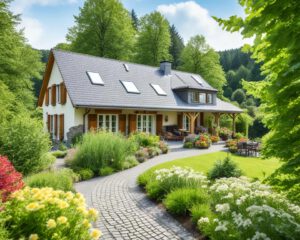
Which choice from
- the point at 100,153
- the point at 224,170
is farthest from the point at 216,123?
the point at 100,153

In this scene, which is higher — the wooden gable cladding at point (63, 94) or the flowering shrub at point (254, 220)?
the wooden gable cladding at point (63, 94)

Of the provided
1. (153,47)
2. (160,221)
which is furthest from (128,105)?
(153,47)

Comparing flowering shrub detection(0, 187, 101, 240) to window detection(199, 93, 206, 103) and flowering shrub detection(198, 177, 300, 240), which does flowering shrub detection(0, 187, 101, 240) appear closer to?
flowering shrub detection(198, 177, 300, 240)

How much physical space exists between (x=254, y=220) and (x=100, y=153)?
21.0 feet

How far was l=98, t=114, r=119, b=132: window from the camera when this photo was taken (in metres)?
15.8

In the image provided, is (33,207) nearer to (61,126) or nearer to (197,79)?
(61,126)

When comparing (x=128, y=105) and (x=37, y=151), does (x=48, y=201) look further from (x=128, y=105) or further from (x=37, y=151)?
(x=128, y=105)

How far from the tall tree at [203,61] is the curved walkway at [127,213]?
2845cm

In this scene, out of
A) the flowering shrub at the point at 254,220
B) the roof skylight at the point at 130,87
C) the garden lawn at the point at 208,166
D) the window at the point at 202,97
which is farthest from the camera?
the window at the point at 202,97

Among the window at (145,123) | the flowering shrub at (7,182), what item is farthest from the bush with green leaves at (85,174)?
the window at (145,123)

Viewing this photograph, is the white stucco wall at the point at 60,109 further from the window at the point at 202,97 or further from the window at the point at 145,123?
the window at the point at 202,97

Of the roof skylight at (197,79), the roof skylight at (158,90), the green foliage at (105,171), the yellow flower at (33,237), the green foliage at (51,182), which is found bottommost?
the green foliage at (105,171)

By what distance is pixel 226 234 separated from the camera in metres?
3.57

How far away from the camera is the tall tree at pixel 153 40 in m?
33.2
